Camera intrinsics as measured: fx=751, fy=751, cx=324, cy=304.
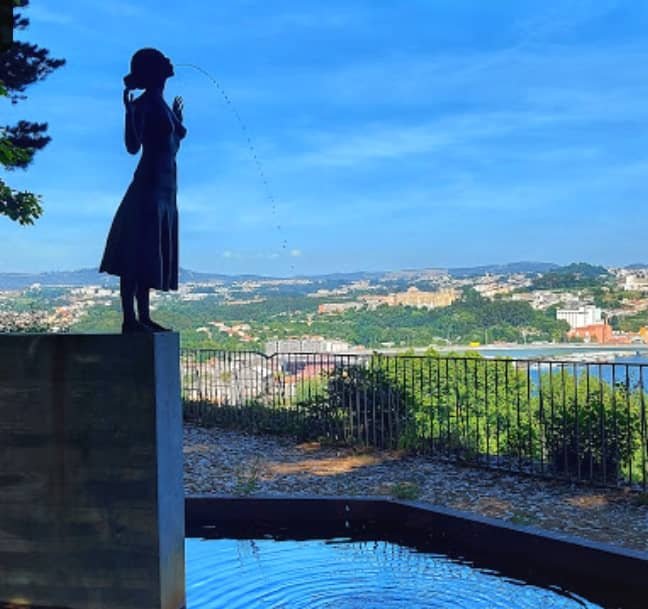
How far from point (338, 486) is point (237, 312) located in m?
6.88

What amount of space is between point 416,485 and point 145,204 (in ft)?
14.7

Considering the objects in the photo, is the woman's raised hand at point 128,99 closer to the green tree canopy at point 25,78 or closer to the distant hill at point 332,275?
the distant hill at point 332,275

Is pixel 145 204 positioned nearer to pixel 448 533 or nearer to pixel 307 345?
pixel 448 533

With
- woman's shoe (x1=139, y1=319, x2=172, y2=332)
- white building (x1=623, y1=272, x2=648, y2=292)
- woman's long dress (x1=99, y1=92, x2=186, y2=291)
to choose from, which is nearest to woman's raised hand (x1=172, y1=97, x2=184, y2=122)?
woman's long dress (x1=99, y1=92, x2=186, y2=291)

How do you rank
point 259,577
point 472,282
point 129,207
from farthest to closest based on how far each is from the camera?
point 472,282
point 259,577
point 129,207

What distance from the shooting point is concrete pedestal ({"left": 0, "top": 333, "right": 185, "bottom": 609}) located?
147 inches

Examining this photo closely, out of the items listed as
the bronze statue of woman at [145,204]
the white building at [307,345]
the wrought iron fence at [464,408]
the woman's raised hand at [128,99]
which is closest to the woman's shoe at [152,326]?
the bronze statue of woman at [145,204]

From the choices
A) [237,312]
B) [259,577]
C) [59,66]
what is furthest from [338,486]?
[59,66]

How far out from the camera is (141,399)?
3.73 meters

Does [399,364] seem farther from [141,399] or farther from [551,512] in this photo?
[141,399]

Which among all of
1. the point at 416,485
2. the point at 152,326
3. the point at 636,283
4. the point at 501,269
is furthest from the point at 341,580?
the point at 501,269

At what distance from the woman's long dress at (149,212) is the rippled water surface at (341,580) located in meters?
1.91

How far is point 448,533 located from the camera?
18.3 feet

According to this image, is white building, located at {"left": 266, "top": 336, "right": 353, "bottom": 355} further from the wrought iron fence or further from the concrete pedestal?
the concrete pedestal
